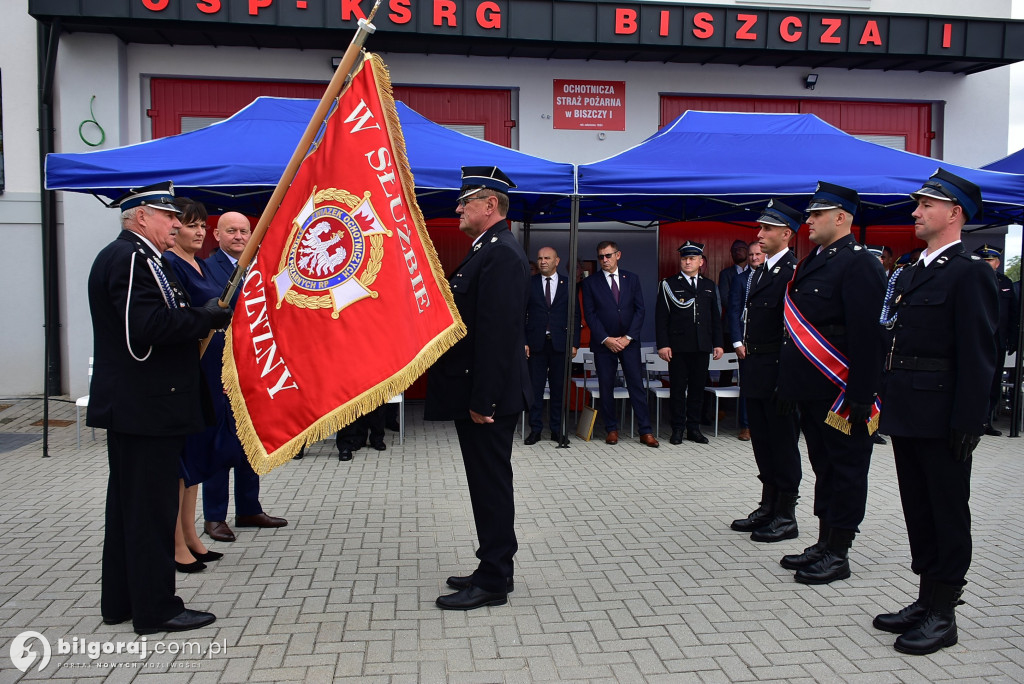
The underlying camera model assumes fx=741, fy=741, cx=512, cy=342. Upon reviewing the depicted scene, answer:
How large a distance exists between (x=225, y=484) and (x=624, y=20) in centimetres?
778

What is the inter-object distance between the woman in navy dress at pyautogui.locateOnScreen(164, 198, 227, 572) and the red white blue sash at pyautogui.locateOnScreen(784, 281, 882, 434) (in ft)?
10.7

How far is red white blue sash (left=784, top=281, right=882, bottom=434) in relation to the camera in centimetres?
403

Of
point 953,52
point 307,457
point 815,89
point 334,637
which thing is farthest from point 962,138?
point 334,637

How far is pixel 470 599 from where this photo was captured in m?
3.67

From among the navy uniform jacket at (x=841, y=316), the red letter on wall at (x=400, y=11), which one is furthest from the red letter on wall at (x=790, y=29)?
the navy uniform jacket at (x=841, y=316)

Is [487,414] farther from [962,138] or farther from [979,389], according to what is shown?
[962,138]

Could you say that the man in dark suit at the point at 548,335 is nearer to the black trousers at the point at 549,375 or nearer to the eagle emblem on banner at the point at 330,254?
the black trousers at the point at 549,375

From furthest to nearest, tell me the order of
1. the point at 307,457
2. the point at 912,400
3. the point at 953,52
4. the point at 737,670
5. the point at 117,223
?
the point at 953,52 < the point at 117,223 < the point at 307,457 < the point at 912,400 < the point at 737,670

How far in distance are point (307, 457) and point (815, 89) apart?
8.70 metres

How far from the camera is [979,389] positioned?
319cm

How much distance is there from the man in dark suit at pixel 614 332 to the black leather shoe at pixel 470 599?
4265 millimetres

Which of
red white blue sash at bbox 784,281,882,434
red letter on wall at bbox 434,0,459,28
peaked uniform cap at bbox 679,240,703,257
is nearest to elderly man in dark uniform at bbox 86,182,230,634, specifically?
red white blue sash at bbox 784,281,882,434

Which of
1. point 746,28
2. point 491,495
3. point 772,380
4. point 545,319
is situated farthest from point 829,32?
point 491,495

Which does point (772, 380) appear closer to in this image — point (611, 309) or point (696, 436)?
point (611, 309)
